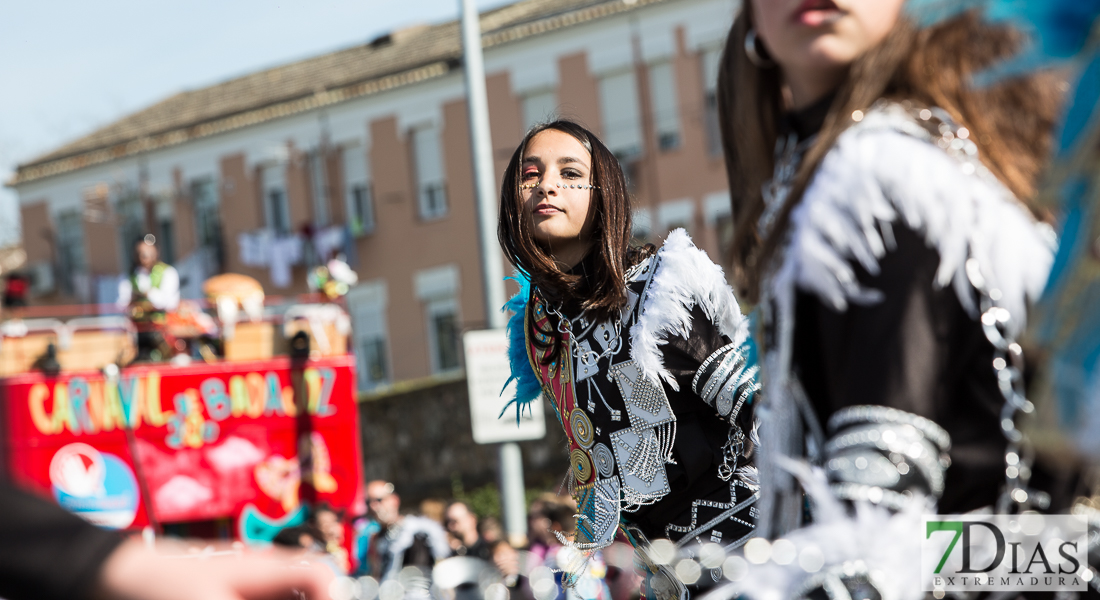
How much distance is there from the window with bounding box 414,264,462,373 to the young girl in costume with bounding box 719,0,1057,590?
24.9 metres

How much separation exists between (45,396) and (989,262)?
423 inches

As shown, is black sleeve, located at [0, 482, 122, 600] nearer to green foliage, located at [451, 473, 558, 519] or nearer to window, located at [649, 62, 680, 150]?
green foliage, located at [451, 473, 558, 519]

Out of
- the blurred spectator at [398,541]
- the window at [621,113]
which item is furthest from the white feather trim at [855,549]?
the window at [621,113]

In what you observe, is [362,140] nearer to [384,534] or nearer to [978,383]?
[384,534]

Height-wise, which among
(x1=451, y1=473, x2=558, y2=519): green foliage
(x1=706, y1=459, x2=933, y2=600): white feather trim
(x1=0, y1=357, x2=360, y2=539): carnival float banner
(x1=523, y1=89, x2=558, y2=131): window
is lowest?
(x1=451, y1=473, x2=558, y2=519): green foliage

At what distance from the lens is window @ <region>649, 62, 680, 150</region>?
2361 centimetres

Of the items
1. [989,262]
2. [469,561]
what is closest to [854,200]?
[989,262]

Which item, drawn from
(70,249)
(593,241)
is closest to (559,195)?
(593,241)

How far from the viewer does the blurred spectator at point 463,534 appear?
8727mm

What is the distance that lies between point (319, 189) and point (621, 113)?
8.32m

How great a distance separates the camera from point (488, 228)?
9477 millimetres

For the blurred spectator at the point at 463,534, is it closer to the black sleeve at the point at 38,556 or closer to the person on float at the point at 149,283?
the person on float at the point at 149,283

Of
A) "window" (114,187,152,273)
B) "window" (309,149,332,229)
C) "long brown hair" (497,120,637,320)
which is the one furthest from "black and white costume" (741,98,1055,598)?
"window" (114,187,152,273)

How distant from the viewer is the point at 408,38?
30953 millimetres
